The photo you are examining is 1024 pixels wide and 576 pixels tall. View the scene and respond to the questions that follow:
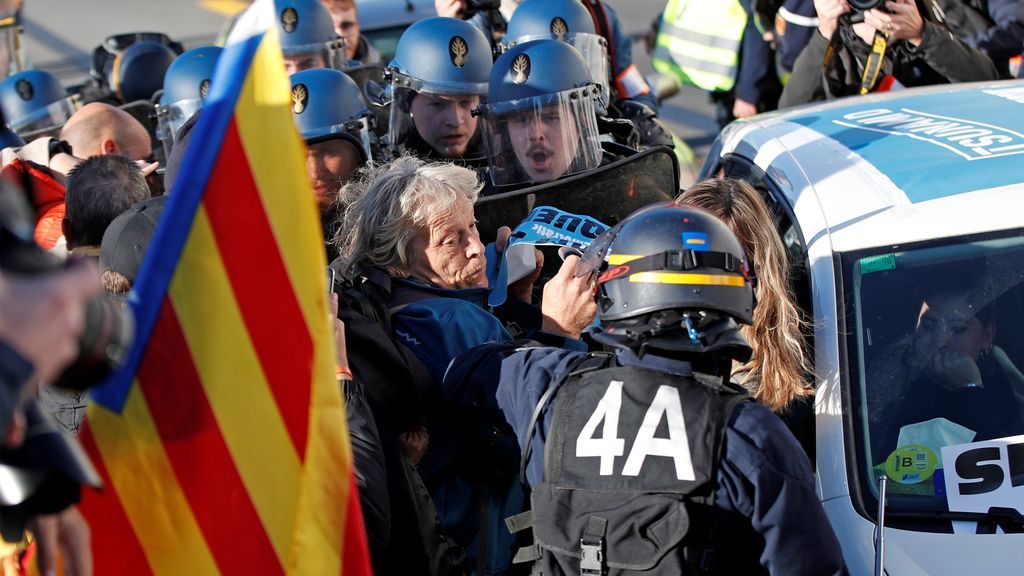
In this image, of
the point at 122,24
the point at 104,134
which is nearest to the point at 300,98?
the point at 104,134

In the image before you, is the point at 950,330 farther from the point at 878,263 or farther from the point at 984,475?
the point at 984,475

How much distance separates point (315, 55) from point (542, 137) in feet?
7.37

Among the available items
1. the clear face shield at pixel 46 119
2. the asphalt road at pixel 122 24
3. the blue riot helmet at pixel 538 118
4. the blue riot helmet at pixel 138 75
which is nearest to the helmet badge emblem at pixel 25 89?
the clear face shield at pixel 46 119

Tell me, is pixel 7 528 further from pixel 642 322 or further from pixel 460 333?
pixel 460 333

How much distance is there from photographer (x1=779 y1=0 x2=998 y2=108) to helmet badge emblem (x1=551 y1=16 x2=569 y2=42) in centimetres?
135

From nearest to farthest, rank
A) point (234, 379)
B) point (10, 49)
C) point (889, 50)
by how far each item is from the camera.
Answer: point (234, 379) < point (889, 50) < point (10, 49)

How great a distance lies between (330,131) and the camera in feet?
16.5

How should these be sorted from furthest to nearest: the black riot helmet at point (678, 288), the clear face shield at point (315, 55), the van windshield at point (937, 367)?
the clear face shield at point (315, 55)
the van windshield at point (937, 367)
the black riot helmet at point (678, 288)

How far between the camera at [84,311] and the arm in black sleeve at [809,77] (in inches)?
183

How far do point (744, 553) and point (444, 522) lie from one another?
935 mm

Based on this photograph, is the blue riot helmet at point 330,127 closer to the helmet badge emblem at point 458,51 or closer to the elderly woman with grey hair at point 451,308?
the helmet badge emblem at point 458,51

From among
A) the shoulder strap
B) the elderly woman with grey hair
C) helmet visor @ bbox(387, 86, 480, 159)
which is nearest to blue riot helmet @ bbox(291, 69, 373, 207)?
helmet visor @ bbox(387, 86, 480, 159)

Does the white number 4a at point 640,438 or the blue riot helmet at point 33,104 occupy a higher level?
the blue riot helmet at point 33,104

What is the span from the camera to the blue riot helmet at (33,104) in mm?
7398
